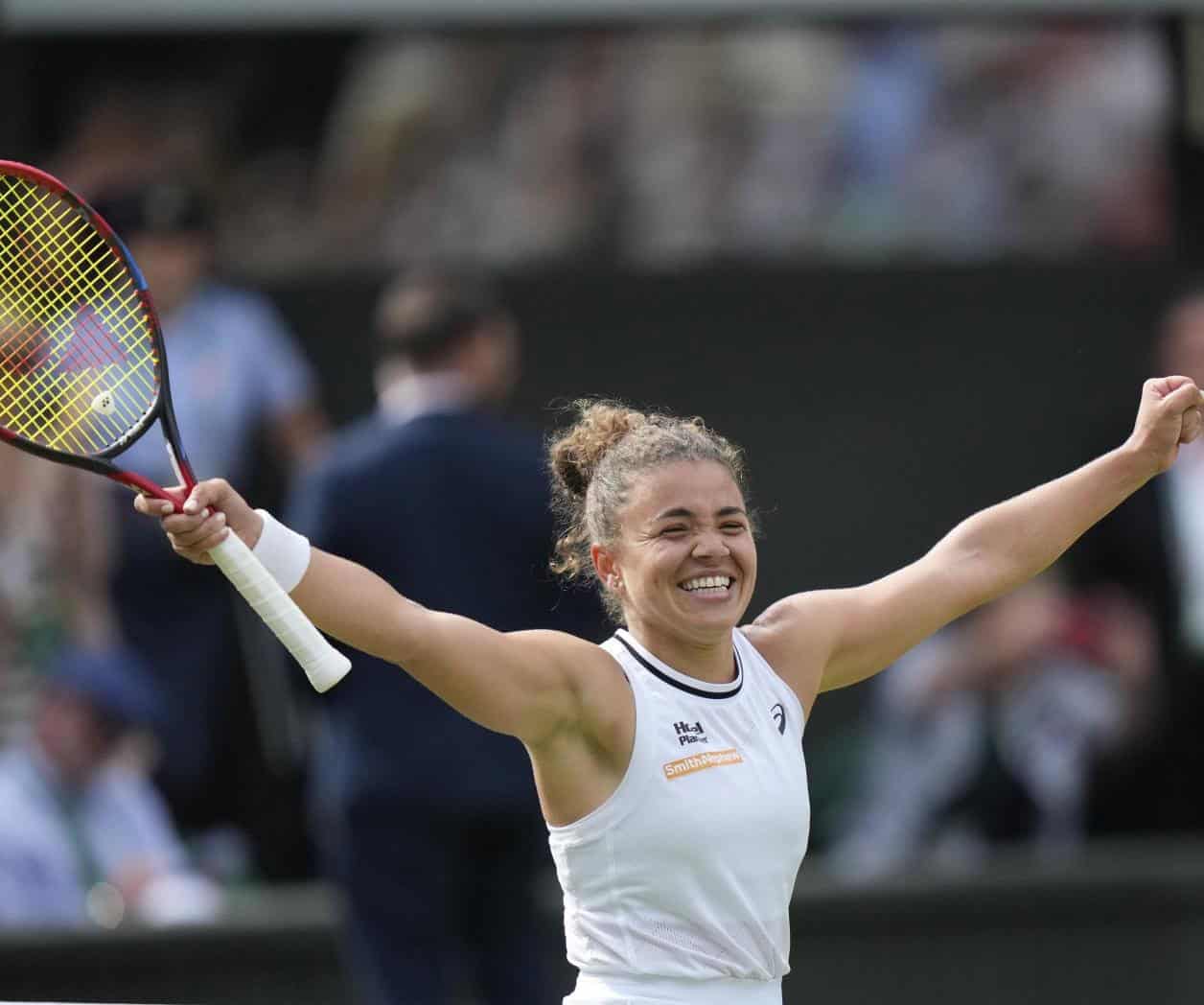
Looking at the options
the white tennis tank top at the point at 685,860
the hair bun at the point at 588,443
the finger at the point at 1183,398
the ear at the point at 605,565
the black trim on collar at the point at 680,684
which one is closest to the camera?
the white tennis tank top at the point at 685,860

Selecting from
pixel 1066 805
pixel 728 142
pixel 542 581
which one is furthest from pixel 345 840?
pixel 728 142

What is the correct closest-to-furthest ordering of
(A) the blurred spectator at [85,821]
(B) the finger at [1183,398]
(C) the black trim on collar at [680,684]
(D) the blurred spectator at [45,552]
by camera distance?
(C) the black trim on collar at [680,684], (B) the finger at [1183,398], (A) the blurred spectator at [85,821], (D) the blurred spectator at [45,552]

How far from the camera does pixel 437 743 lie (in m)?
5.61

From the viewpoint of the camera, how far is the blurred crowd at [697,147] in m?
8.52

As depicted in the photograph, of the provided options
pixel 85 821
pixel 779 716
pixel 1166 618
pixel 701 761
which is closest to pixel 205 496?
pixel 701 761

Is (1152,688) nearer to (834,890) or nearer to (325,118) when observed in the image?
(834,890)

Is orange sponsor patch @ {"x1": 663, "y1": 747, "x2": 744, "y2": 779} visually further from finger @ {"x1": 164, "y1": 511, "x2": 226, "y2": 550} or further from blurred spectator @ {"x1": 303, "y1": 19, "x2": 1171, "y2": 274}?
blurred spectator @ {"x1": 303, "y1": 19, "x2": 1171, "y2": 274}

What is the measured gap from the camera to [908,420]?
352 inches

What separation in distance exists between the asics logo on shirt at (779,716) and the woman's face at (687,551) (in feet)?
0.62

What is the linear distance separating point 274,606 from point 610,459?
0.75 m

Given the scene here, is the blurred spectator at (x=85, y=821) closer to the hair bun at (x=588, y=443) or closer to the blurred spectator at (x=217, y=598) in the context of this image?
the blurred spectator at (x=217, y=598)

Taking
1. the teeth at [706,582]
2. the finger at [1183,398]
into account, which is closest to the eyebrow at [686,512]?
the teeth at [706,582]

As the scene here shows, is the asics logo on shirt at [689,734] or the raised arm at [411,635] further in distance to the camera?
the asics logo on shirt at [689,734]

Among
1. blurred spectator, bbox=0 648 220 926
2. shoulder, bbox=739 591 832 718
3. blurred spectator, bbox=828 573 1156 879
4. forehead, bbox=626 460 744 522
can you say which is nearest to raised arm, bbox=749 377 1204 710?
shoulder, bbox=739 591 832 718
